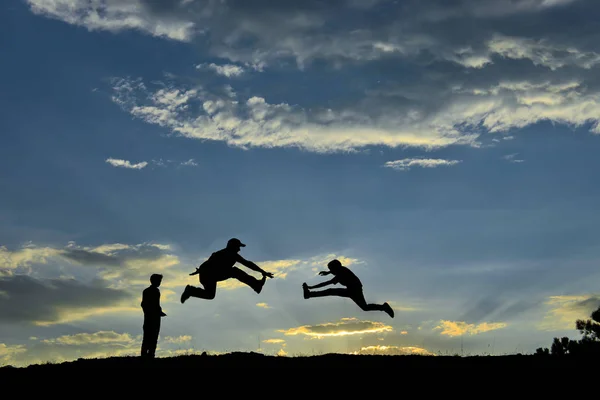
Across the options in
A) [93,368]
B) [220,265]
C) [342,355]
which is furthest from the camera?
[220,265]

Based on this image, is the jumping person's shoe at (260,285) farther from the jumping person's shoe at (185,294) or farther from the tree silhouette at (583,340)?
the tree silhouette at (583,340)

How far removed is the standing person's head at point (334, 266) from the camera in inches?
763

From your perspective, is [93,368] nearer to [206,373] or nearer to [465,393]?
[206,373]

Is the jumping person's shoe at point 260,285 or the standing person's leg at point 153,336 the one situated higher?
the jumping person's shoe at point 260,285

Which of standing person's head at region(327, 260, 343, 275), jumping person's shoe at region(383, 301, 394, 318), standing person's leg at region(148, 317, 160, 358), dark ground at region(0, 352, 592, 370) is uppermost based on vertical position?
standing person's head at region(327, 260, 343, 275)

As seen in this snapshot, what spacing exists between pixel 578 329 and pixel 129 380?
2835 centimetres

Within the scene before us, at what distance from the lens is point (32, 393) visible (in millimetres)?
13352

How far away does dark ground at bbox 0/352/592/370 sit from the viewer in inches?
600

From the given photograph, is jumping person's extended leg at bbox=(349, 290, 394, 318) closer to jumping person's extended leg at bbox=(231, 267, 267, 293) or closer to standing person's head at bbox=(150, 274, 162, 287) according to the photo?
jumping person's extended leg at bbox=(231, 267, 267, 293)

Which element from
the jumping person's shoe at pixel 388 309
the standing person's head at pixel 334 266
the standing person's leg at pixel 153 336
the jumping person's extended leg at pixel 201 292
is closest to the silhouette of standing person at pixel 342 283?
the standing person's head at pixel 334 266

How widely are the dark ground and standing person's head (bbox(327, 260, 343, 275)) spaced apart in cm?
323

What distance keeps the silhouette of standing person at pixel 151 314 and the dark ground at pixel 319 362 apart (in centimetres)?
44

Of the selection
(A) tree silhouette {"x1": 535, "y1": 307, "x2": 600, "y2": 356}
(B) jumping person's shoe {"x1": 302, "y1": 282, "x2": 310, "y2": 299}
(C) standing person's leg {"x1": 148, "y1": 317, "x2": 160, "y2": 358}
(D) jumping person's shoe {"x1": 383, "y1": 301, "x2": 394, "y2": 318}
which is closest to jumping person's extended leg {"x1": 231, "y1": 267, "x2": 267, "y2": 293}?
(B) jumping person's shoe {"x1": 302, "y1": 282, "x2": 310, "y2": 299}

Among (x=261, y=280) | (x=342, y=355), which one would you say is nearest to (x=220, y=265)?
(x=261, y=280)
